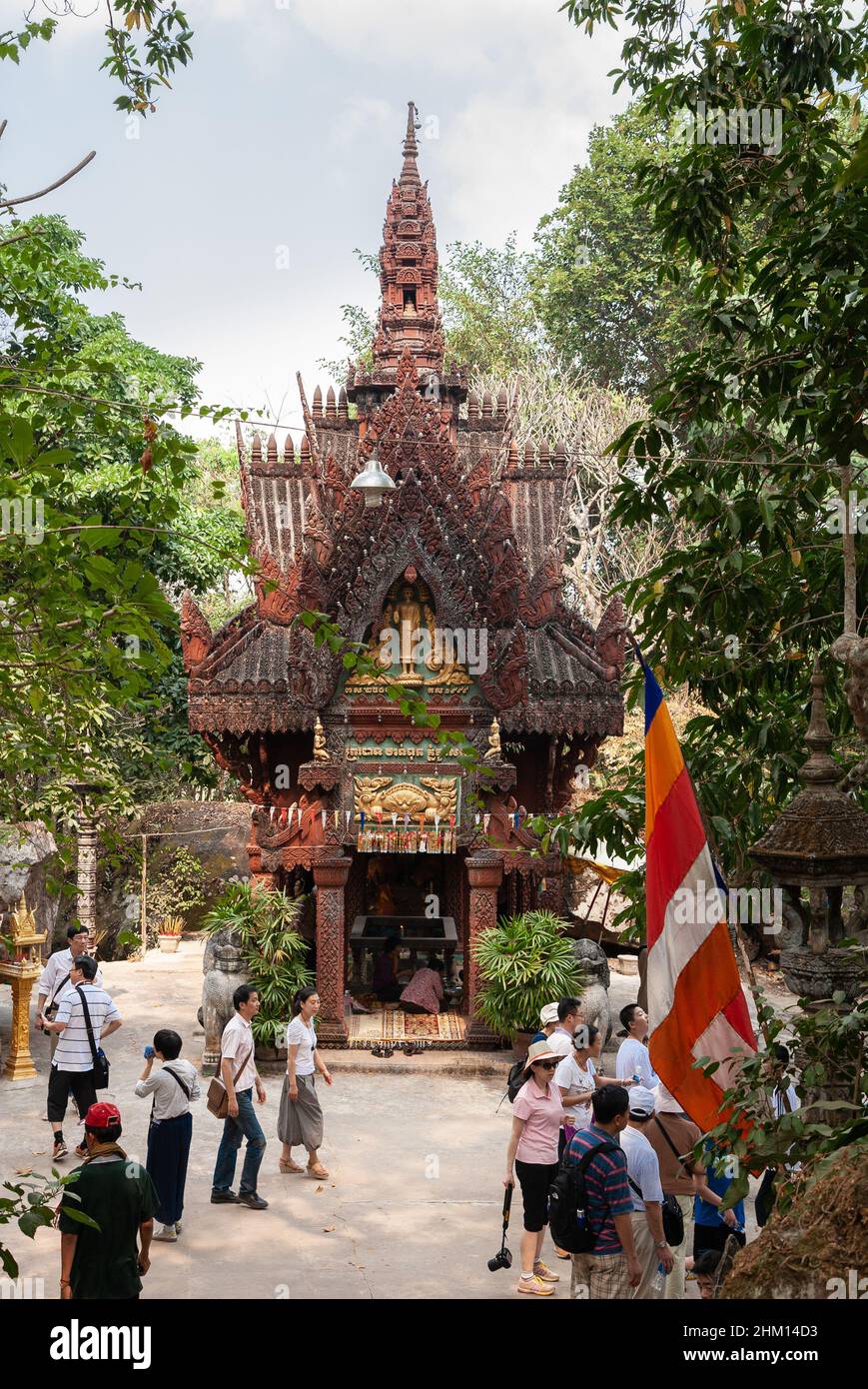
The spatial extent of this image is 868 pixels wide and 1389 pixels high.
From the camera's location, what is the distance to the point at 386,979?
14594mm

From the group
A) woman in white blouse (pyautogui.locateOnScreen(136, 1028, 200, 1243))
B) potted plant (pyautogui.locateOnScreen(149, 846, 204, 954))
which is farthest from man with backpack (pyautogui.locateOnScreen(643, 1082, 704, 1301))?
potted plant (pyautogui.locateOnScreen(149, 846, 204, 954))

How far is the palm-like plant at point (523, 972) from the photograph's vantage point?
1275 centimetres

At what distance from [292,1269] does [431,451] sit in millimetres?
8794

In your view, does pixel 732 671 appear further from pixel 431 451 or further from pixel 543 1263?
pixel 431 451

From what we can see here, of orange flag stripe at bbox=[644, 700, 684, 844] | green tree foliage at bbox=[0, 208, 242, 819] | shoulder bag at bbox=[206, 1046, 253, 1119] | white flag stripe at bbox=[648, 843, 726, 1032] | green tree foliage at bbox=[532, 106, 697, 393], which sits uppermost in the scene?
green tree foliage at bbox=[532, 106, 697, 393]

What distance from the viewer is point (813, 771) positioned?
218 inches

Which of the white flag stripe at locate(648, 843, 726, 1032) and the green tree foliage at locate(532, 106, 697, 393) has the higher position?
the green tree foliage at locate(532, 106, 697, 393)

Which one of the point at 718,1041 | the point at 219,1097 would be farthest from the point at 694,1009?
the point at 219,1097

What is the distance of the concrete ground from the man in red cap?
2.09m

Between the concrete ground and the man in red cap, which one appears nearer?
the man in red cap

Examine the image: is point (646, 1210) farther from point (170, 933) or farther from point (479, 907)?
point (170, 933)

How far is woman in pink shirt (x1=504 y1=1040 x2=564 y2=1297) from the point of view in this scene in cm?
749

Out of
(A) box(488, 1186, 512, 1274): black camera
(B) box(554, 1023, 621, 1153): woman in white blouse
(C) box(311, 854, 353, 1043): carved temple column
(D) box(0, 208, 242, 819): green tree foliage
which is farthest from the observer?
(C) box(311, 854, 353, 1043): carved temple column

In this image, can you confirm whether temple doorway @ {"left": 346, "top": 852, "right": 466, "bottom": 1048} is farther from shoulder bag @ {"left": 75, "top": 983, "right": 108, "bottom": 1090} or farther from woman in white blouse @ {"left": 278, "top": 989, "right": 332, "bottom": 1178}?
shoulder bag @ {"left": 75, "top": 983, "right": 108, "bottom": 1090}
